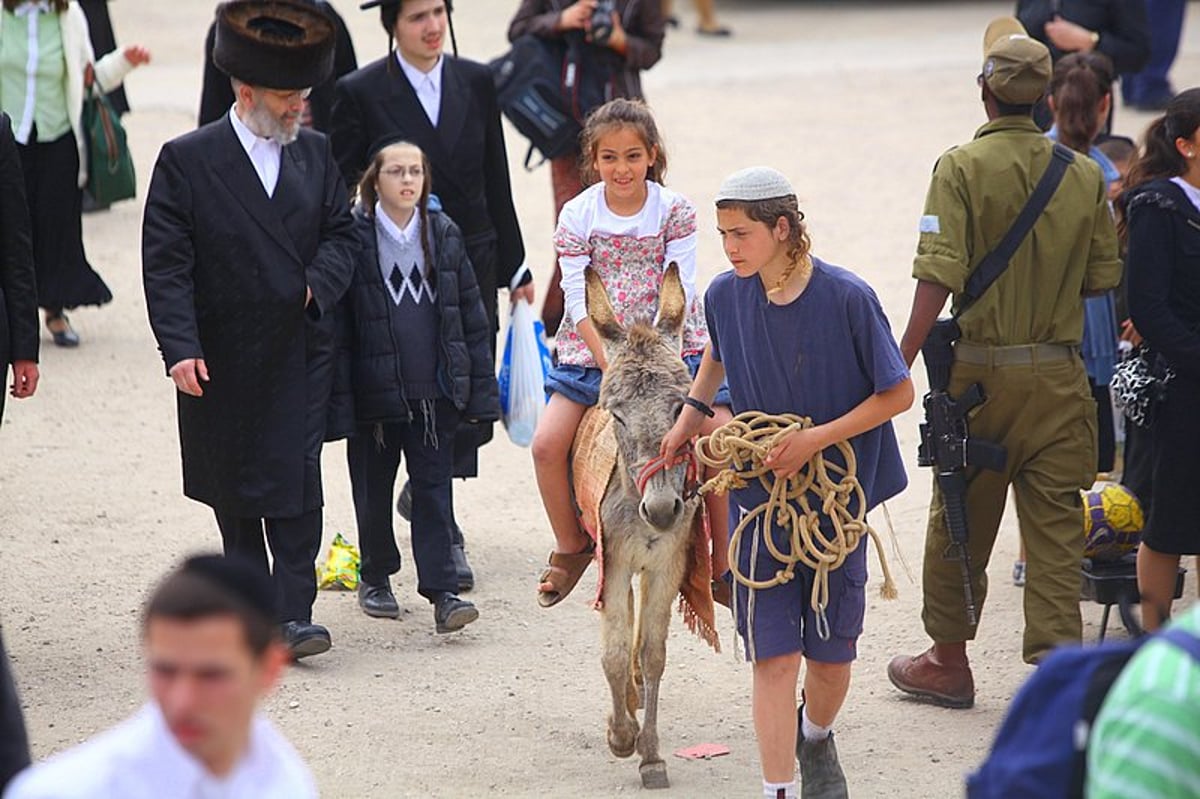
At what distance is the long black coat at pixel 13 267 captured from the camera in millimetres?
6746

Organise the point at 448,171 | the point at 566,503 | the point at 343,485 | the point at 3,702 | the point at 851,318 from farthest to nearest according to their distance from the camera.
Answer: the point at 343,485, the point at 448,171, the point at 566,503, the point at 851,318, the point at 3,702

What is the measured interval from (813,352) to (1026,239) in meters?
1.19

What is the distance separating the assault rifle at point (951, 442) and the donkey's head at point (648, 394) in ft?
2.90

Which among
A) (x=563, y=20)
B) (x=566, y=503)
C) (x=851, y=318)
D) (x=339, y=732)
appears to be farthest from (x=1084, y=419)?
(x=563, y=20)

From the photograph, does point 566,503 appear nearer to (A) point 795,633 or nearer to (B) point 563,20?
(A) point 795,633

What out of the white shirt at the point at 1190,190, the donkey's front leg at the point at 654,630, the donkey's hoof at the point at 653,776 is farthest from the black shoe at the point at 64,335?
the white shirt at the point at 1190,190

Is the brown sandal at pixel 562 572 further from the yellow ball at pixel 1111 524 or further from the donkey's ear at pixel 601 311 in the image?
the yellow ball at pixel 1111 524

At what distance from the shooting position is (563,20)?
1011cm

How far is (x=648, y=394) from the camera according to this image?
6105mm

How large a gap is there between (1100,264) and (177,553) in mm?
4294

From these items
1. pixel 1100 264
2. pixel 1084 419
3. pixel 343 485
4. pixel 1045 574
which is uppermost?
pixel 1100 264

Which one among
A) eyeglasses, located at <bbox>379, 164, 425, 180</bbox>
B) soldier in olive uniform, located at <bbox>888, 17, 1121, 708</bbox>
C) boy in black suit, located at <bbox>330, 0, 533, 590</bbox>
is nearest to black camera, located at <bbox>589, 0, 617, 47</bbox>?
boy in black suit, located at <bbox>330, 0, 533, 590</bbox>

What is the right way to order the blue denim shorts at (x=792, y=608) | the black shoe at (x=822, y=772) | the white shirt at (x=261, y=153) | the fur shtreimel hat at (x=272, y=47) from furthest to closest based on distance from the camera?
the white shirt at (x=261, y=153) → the fur shtreimel hat at (x=272, y=47) → the black shoe at (x=822, y=772) → the blue denim shorts at (x=792, y=608)

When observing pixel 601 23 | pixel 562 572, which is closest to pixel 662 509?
pixel 562 572
